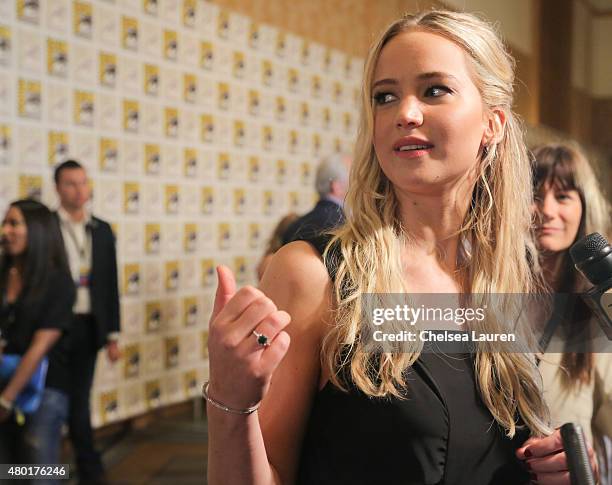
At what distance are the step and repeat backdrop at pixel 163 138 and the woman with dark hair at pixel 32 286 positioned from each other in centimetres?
65

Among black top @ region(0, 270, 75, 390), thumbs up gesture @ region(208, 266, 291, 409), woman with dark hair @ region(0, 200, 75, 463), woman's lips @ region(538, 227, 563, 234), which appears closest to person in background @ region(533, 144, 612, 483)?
woman's lips @ region(538, 227, 563, 234)

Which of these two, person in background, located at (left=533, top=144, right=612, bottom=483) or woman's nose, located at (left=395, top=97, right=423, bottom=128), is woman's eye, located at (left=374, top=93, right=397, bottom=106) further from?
person in background, located at (left=533, top=144, right=612, bottom=483)

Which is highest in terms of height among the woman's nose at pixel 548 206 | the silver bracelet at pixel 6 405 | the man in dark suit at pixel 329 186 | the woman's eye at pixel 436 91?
the man in dark suit at pixel 329 186

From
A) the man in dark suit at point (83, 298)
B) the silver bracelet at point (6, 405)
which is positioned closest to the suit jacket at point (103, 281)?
the man in dark suit at point (83, 298)

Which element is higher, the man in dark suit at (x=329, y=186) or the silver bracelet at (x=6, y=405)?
the man in dark suit at (x=329, y=186)

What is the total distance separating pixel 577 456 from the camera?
0.52 m

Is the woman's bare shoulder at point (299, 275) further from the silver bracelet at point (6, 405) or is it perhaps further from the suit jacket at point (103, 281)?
the suit jacket at point (103, 281)

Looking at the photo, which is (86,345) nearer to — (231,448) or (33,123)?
(33,123)

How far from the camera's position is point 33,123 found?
10.8 feet

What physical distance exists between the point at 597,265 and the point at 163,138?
3.64 meters

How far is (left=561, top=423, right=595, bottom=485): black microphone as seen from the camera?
1.70ft

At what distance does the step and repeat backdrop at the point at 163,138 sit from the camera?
332 centimetres

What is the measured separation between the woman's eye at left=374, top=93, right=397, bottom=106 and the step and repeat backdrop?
268cm

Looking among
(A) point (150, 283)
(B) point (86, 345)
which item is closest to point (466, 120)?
(B) point (86, 345)
